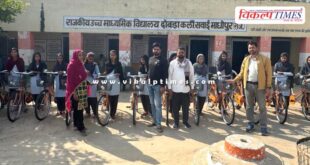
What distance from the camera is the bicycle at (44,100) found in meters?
7.72

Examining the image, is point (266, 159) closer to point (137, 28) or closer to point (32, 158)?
point (32, 158)

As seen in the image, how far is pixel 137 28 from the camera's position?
46.6ft

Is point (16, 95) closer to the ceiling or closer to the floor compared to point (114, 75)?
closer to the floor

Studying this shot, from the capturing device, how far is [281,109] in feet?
26.4

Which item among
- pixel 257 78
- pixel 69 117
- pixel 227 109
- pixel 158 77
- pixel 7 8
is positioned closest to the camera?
pixel 257 78

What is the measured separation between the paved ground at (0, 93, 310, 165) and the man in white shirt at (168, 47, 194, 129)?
23.1 inches

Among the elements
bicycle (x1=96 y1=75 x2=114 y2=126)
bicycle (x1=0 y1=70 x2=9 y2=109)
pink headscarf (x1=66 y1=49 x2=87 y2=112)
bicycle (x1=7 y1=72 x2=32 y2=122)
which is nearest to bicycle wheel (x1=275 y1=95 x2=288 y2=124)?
bicycle (x1=96 y1=75 x2=114 y2=126)

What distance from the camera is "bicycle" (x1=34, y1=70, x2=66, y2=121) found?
25.3ft

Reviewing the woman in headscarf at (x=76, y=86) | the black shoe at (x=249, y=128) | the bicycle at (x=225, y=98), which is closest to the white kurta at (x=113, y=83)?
the woman in headscarf at (x=76, y=86)

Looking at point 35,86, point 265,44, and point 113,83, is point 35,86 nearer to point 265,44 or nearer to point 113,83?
point 113,83

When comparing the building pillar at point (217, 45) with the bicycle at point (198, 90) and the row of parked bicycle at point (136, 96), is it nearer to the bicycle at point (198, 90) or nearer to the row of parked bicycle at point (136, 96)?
the row of parked bicycle at point (136, 96)

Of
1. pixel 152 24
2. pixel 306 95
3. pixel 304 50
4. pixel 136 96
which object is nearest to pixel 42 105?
pixel 136 96

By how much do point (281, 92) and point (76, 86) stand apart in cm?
492

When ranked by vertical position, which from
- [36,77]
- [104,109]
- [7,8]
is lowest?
[104,109]
